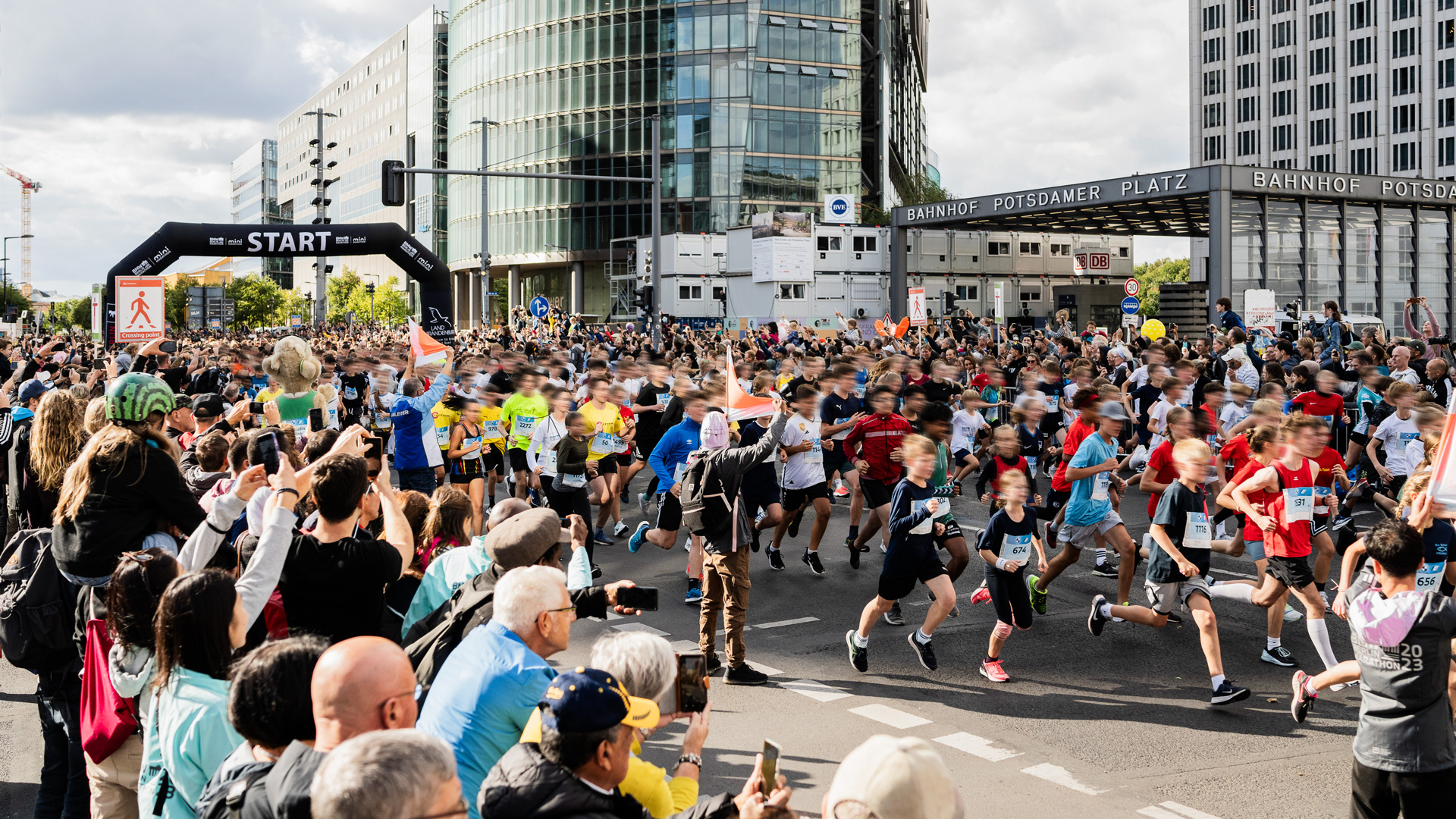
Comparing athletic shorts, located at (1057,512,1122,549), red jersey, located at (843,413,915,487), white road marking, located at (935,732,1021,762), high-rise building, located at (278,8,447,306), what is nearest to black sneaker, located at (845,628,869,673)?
white road marking, located at (935,732,1021,762)

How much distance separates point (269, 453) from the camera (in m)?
4.84

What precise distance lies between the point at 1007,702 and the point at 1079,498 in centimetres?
299

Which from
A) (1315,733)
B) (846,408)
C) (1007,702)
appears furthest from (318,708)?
(846,408)

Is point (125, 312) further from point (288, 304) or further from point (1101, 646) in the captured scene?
point (288, 304)

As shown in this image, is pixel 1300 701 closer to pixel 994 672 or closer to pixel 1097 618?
pixel 994 672

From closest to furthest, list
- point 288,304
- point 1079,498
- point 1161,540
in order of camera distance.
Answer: point 1161,540 → point 1079,498 → point 288,304

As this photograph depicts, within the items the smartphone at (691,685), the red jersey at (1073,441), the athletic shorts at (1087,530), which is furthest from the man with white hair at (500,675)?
the red jersey at (1073,441)

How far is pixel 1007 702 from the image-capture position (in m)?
7.27

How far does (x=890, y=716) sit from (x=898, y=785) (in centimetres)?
480

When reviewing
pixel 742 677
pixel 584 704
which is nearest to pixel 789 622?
pixel 742 677

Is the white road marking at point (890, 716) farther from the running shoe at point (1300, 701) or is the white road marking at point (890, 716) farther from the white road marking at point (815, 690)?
the running shoe at point (1300, 701)

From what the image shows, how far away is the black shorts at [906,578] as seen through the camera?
8.01 m

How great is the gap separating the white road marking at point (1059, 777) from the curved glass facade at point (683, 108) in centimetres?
6692

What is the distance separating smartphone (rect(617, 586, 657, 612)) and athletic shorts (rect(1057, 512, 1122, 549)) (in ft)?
18.8
